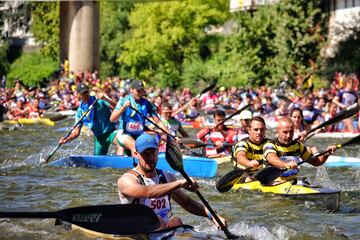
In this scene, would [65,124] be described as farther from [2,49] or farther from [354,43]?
[2,49]

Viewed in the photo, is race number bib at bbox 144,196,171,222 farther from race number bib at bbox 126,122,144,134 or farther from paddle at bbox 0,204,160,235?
race number bib at bbox 126,122,144,134

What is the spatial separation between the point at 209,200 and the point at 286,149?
4.90 ft

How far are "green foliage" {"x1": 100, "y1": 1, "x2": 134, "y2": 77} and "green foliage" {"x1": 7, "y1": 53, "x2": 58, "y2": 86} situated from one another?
3586mm

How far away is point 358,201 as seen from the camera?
1113 cm

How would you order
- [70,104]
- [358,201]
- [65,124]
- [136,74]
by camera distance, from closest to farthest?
[358,201], [65,124], [70,104], [136,74]

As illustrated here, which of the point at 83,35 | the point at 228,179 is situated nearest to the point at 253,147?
the point at 228,179

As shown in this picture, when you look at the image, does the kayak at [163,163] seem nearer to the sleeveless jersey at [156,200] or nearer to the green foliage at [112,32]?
the sleeveless jersey at [156,200]

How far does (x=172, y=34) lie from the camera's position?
155ft

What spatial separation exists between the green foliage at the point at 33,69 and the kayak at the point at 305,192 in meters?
43.2

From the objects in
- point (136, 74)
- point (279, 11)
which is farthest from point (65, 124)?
point (136, 74)

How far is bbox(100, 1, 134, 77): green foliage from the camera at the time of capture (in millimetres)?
56969

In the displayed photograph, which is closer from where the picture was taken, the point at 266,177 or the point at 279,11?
the point at 266,177

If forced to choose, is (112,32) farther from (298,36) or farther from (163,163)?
(163,163)

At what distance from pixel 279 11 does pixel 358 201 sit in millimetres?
25528
